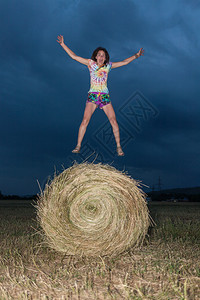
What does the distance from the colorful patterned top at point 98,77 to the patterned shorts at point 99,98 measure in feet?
0.25

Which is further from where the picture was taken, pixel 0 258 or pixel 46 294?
pixel 0 258

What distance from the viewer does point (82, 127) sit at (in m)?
6.27

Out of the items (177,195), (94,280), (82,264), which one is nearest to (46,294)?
(94,280)

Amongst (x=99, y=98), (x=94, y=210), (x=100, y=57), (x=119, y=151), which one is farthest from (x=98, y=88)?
(x=94, y=210)

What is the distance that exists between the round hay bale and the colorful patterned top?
152 cm

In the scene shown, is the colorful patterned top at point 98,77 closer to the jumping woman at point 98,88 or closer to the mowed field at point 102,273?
the jumping woman at point 98,88

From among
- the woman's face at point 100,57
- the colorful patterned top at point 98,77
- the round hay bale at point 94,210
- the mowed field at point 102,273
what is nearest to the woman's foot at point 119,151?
the round hay bale at point 94,210

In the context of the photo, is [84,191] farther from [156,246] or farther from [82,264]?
[156,246]

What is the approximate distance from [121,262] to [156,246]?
1.45 metres

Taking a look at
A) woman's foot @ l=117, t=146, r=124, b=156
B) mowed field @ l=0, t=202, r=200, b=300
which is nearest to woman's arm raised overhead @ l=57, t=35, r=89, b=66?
woman's foot @ l=117, t=146, r=124, b=156

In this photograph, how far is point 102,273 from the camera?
4562 mm

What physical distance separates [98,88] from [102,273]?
3.30 m

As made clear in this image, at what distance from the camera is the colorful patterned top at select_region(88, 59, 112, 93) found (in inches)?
245

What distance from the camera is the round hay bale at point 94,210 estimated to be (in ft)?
18.0
